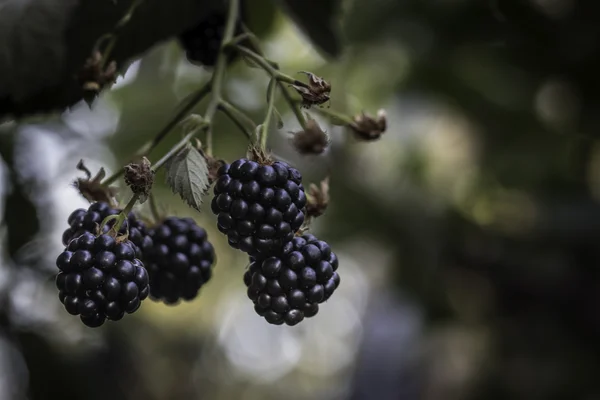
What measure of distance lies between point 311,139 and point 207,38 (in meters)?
0.36

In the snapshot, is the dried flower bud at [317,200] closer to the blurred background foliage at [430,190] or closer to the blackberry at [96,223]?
the blackberry at [96,223]

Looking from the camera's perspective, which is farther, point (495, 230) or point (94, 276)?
point (495, 230)

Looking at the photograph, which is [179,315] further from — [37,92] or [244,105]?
[37,92]

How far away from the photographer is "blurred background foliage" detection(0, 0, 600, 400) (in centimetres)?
185

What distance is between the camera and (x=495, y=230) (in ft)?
8.39

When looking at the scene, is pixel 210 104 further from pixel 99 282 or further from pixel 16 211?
pixel 16 211

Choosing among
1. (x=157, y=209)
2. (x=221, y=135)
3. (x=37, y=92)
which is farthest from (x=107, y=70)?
(x=221, y=135)

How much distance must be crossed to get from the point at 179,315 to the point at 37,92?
5.21m

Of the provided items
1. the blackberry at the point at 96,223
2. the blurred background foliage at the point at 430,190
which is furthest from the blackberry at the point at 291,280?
the blurred background foliage at the point at 430,190

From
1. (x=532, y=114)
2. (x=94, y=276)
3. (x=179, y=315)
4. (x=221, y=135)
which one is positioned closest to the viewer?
(x=94, y=276)

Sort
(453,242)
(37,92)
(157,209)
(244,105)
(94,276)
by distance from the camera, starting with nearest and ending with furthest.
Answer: (94,276) → (37,92) → (157,209) → (244,105) → (453,242)

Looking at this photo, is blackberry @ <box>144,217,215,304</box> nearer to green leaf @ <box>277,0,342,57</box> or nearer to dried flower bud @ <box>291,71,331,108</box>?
dried flower bud @ <box>291,71,331,108</box>

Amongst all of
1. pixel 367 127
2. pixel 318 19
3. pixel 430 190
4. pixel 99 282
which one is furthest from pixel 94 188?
pixel 430 190

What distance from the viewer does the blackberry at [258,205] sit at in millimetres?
704
